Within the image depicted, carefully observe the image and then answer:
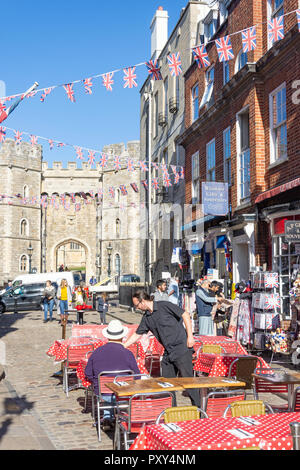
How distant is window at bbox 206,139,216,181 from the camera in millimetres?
17234

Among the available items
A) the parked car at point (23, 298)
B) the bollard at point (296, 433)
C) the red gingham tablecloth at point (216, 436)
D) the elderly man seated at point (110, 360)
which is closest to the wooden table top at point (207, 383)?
the elderly man seated at point (110, 360)

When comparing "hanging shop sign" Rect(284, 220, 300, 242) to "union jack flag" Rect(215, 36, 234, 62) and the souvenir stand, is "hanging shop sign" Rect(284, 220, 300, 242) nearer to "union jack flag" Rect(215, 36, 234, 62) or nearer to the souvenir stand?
the souvenir stand

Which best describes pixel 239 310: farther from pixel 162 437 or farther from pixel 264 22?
pixel 162 437

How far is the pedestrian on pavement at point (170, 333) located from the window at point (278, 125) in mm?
7237

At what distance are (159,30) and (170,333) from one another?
2425cm

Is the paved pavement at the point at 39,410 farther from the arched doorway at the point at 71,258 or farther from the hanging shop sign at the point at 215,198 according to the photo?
the arched doorway at the point at 71,258

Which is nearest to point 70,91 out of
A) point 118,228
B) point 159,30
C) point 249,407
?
point 249,407

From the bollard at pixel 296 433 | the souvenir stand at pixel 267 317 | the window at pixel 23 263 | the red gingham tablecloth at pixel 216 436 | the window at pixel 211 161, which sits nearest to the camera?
the bollard at pixel 296 433

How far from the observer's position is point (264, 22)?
1338 centimetres

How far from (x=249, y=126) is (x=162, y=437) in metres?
11.8

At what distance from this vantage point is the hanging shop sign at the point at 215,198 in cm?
1497

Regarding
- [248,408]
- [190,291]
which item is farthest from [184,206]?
[248,408]

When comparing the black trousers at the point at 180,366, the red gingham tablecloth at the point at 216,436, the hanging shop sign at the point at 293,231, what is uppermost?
the hanging shop sign at the point at 293,231

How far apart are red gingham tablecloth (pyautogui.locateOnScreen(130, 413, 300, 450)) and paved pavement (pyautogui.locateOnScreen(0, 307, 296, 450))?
2267 millimetres
